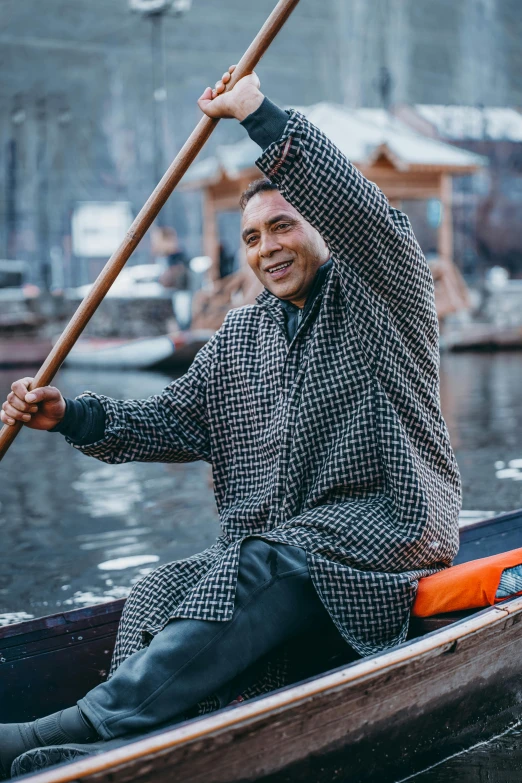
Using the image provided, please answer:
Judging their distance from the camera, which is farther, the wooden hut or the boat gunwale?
the wooden hut

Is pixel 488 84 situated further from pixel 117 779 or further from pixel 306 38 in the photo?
pixel 117 779

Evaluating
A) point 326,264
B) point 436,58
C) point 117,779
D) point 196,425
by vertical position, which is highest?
point 436,58

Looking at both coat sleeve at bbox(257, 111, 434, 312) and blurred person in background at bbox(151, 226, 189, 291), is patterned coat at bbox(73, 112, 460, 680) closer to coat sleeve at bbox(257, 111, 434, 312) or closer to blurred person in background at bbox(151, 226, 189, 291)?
coat sleeve at bbox(257, 111, 434, 312)

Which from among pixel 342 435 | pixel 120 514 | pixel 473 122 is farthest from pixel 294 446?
pixel 473 122

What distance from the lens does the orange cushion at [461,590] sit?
2.37m

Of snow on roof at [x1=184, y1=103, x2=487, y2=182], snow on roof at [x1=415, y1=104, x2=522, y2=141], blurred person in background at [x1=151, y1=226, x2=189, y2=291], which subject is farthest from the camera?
snow on roof at [x1=415, y1=104, x2=522, y2=141]

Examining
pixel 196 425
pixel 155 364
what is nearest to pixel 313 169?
pixel 196 425

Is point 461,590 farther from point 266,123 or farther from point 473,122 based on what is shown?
point 473,122

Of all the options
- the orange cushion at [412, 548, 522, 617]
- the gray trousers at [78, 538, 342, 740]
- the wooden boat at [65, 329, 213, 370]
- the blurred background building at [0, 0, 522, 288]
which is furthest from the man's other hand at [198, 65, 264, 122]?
the blurred background building at [0, 0, 522, 288]

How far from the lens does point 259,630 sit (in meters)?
2.17

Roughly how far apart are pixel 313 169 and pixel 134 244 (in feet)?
2.06

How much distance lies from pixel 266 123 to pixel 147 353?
11672mm

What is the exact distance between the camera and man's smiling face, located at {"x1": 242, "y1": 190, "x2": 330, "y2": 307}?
96.3 inches

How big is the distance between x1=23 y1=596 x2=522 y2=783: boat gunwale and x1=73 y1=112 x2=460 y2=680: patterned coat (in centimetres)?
13
